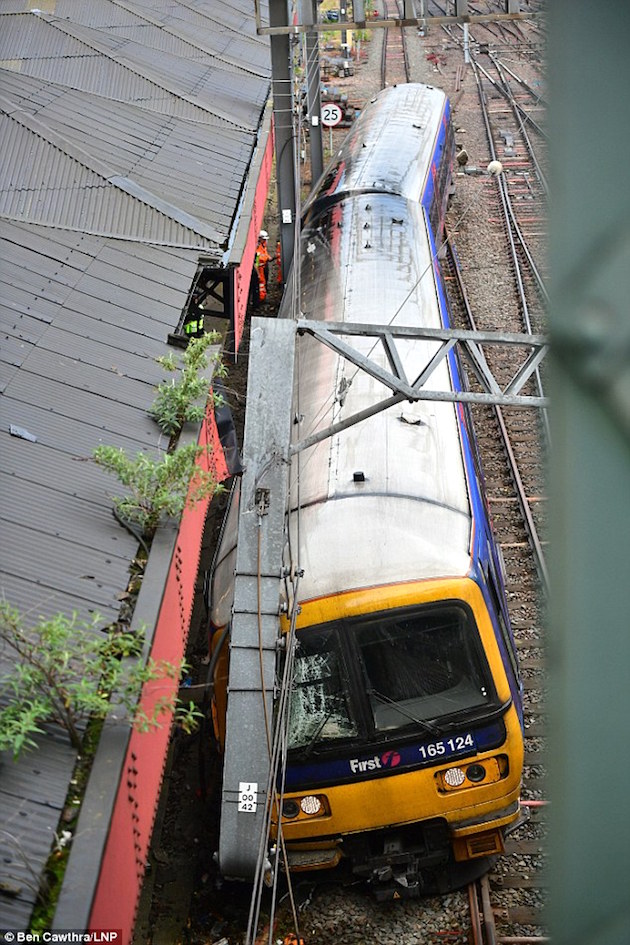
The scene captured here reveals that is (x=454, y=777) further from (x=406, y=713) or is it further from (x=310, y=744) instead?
(x=310, y=744)

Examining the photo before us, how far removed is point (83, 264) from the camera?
1034 centimetres

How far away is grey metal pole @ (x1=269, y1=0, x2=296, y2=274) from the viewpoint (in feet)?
45.1

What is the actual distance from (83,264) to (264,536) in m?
4.51

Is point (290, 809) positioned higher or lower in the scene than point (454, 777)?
lower

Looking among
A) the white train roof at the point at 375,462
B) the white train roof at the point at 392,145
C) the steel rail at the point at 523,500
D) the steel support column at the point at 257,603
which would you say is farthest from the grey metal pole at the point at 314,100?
the steel support column at the point at 257,603

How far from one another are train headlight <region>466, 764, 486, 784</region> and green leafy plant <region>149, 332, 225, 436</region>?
10.9 feet

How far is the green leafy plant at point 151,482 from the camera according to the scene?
7.20 m

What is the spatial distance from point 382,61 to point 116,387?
82.7 feet

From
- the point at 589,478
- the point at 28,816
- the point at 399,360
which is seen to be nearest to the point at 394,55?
the point at 399,360

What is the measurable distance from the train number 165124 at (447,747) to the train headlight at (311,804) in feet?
2.66

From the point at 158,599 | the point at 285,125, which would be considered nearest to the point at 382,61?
the point at 285,125

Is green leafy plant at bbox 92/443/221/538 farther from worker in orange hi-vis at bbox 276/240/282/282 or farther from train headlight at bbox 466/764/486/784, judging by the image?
worker in orange hi-vis at bbox 276/240/282/282

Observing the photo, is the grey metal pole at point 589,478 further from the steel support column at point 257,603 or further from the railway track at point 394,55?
the railway track at point 394,55

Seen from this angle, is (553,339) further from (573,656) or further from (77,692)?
(77,692)
